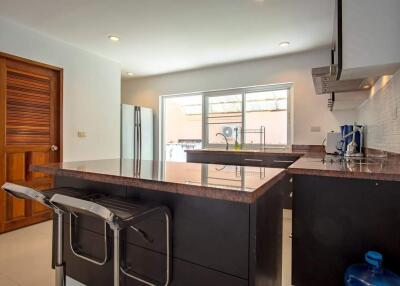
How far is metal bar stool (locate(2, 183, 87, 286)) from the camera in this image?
3.87ft

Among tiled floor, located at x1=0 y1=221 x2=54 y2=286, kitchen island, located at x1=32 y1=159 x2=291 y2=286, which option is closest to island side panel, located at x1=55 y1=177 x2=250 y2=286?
kitchen island, located at x1=32 y1=159 x2=291 y2=286

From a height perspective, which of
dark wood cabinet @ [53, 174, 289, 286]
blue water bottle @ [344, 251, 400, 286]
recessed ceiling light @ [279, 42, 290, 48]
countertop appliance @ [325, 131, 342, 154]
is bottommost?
blue water bottle @ [344, 251, 400, 286]

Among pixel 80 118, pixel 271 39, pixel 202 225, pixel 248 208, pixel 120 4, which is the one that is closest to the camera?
pixel 248 208

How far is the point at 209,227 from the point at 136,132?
3.99m

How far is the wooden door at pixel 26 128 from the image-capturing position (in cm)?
278

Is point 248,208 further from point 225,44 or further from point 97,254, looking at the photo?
point 225,44

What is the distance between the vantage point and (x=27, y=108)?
3.01 m

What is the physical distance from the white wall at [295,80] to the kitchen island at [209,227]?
276 cm

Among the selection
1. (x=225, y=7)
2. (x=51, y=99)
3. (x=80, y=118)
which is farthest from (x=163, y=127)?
(x=225, y=7)

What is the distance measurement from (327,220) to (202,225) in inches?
38.3

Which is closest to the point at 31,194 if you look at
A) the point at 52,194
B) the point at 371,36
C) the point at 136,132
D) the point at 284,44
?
the point at 52,194

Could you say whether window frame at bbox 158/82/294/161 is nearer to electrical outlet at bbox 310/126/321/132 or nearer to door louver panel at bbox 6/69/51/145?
electrical outlet at bbox 310/126/321/132

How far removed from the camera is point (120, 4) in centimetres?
242

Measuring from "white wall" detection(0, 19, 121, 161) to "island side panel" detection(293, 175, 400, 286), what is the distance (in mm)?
3188
